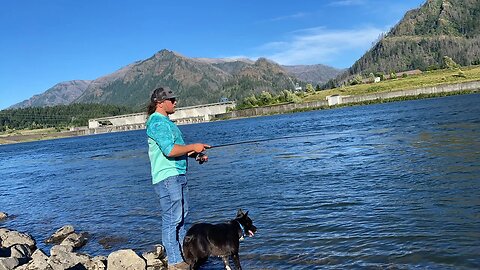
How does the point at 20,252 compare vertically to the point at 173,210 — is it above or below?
below

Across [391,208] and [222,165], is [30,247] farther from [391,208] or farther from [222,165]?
→ [222,165]

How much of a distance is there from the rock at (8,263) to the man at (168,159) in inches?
150

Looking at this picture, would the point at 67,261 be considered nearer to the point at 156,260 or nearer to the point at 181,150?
the point at 156,260

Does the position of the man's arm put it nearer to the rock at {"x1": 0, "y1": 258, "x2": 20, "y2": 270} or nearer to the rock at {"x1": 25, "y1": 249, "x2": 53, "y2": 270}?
the rock at {"x1": 25, "y1": 249, "x2": 53, "y2": 270}

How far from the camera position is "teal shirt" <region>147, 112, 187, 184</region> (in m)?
8.15

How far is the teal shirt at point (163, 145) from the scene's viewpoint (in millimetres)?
8148

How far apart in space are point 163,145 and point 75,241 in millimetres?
7738

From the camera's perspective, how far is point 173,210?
28.4 feet

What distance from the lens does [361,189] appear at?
16641 millimetres

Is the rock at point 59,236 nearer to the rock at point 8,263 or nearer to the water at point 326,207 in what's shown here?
the water at point 326,207

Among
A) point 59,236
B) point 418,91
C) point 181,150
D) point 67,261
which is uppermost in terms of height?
point 418,91

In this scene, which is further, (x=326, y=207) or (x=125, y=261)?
(x=326, y=207)

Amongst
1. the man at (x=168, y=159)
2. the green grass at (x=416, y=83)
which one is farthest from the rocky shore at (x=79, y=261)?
the green grass at (x=416, y=83)

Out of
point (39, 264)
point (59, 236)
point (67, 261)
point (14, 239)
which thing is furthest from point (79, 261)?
point (59, 236)
